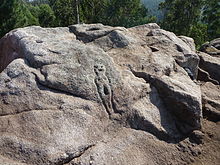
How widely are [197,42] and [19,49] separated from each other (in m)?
24.8

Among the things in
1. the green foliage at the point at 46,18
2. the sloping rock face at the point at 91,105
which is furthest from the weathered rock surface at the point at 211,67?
the green foliage at the point at 46,18

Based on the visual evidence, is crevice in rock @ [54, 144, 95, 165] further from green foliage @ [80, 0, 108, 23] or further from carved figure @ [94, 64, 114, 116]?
green foliage @ [80, 0, 108, 23]

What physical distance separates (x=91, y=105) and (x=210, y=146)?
3244mm

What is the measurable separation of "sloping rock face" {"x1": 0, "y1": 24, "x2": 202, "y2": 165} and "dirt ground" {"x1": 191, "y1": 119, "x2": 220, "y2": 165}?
1.00 feet

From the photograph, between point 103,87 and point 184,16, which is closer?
point 103,87

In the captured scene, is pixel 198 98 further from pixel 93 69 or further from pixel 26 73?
pixel 26 73

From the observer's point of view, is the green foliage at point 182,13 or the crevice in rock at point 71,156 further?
the green foliage at point 182,13

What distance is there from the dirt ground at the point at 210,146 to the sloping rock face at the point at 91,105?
306mm

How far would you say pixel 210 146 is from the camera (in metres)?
6.68

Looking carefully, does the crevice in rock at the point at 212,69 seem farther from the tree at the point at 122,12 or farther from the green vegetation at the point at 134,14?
the tree at the point at 122,12

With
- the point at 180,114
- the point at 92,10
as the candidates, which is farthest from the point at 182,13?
the point at 180,114

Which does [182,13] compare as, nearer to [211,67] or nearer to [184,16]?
[184,16]

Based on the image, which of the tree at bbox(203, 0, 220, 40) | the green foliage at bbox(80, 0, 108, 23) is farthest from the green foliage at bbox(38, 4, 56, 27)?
the tree at bbox(203, 0, 220, 40)

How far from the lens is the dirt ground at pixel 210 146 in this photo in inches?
247
